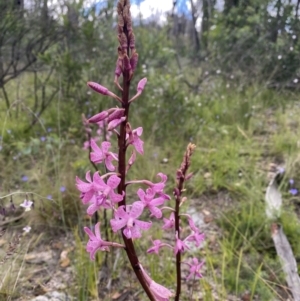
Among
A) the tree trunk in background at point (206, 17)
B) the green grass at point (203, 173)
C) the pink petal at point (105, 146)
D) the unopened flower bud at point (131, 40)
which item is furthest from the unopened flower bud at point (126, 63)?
the tree trunk in background at point (206, 17)

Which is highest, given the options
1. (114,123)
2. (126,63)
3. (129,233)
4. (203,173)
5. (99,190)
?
(126,63)

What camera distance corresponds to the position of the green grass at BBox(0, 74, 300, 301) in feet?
7.09

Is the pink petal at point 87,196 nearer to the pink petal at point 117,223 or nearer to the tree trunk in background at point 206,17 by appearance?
the pink petal at point 117,223

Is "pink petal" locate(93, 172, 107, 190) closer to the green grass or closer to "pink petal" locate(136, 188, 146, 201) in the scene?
"pink petal" locate(136, 188, 146, 201)

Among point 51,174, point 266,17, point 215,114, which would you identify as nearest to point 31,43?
point 51,174

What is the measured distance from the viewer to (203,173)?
11.5 ft

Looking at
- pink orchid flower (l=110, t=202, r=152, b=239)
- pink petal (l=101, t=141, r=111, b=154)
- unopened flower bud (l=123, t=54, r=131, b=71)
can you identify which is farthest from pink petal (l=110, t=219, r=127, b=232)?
unopened flower bud (l=123, t=54, r=131, b=71)

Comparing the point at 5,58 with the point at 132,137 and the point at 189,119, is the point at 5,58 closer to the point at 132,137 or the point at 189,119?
the point at 189,119

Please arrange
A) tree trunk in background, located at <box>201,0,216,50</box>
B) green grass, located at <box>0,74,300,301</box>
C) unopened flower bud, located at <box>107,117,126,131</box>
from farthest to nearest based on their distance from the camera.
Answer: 1. tree trunk in background, located at <box>201,0,216,50</box>
2. green grass, located at <box>0,74,300,301</box>
3. unopened flower bud, located at <box>107,117,126,131</box>

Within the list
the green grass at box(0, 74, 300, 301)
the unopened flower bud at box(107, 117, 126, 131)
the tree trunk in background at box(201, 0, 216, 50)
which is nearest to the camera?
the unopened flower bud at box(107, 117, 126, 131)

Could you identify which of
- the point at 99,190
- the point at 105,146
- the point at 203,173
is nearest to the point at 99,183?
the point at 99,190

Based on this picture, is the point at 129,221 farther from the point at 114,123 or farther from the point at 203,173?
the point at 203,173

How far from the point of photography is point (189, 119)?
4.52 metres

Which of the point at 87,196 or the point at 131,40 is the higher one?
the point at 131,40
